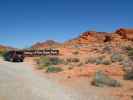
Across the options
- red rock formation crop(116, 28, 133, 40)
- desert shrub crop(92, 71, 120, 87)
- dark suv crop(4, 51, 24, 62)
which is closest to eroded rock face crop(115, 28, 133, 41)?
red rock formation crop(116, 28, 133, 40)

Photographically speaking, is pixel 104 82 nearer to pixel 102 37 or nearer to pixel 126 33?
pixel 126 33

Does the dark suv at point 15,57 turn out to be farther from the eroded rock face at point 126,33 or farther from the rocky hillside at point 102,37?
the eroded rock face at point 126,33

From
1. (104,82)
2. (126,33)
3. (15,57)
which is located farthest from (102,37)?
(104,82)

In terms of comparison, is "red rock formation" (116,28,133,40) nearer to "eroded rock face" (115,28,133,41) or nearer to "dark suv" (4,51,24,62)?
"eroded rock face" (115,28,133,41)

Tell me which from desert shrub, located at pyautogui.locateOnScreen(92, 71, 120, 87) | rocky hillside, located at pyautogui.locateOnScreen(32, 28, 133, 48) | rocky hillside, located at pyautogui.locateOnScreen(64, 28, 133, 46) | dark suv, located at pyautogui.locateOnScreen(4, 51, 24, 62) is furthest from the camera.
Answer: rocky hillside, located at pyautogui.locateOnScreen(64, 28, 133, 46)

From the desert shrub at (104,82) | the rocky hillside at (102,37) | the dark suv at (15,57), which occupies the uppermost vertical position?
the rocky hillside at (102,37)

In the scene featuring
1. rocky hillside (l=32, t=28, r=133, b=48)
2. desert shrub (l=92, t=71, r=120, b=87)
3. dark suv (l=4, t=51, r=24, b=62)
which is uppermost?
rocky hillside (l=32, t=28, r=133, b=48)

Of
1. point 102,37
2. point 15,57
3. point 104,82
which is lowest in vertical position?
point 104,82

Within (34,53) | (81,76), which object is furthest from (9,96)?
(34,53)

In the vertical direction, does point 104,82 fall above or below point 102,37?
below

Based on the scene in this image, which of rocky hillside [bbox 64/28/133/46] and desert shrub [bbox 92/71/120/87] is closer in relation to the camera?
desert shrub [bbox 92/71/120/87]

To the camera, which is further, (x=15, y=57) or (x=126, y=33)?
(x=126, y=33)

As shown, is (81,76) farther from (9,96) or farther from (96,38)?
(96,38)

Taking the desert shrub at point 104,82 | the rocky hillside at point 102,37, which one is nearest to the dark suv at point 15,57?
the desert shrub at point 104,82
